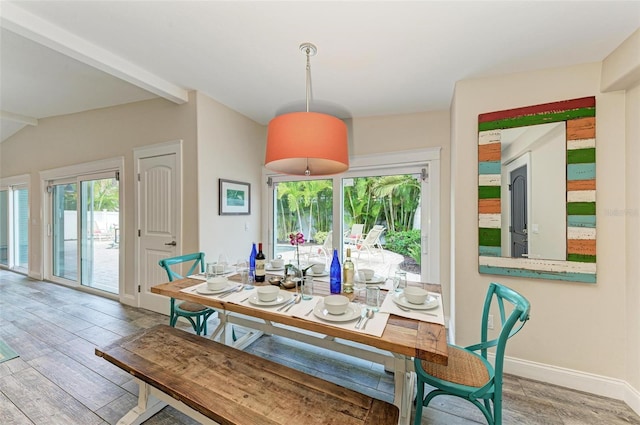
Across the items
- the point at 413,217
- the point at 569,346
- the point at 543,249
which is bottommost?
the point at 569,346

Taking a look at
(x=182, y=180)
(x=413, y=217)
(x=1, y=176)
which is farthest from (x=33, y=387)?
(x=1, y=176)

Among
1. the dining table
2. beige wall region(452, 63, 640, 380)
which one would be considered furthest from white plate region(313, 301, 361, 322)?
beige wall region(452, 63, 640, 380)

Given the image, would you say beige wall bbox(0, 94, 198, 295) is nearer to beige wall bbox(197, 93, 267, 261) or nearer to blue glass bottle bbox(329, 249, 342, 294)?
beige wall bbox(197, 93, 267, 261)

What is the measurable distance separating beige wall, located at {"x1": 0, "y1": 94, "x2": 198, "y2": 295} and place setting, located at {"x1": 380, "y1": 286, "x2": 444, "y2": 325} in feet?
7.63

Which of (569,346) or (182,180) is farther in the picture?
(182,180)

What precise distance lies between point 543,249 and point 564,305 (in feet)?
1.50

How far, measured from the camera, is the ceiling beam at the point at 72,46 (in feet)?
5.51

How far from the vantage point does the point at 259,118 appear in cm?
358

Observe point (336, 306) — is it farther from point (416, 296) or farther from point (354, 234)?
point (354, 234)

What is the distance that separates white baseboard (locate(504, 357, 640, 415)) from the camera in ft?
5.93

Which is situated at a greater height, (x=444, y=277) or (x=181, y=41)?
(x=181, y=41)

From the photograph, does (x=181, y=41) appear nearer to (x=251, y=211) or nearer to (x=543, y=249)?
(x=251, y=211)

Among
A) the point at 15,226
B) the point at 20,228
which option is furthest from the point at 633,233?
the point at 15,226

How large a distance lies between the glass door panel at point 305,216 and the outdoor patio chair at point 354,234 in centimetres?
25
